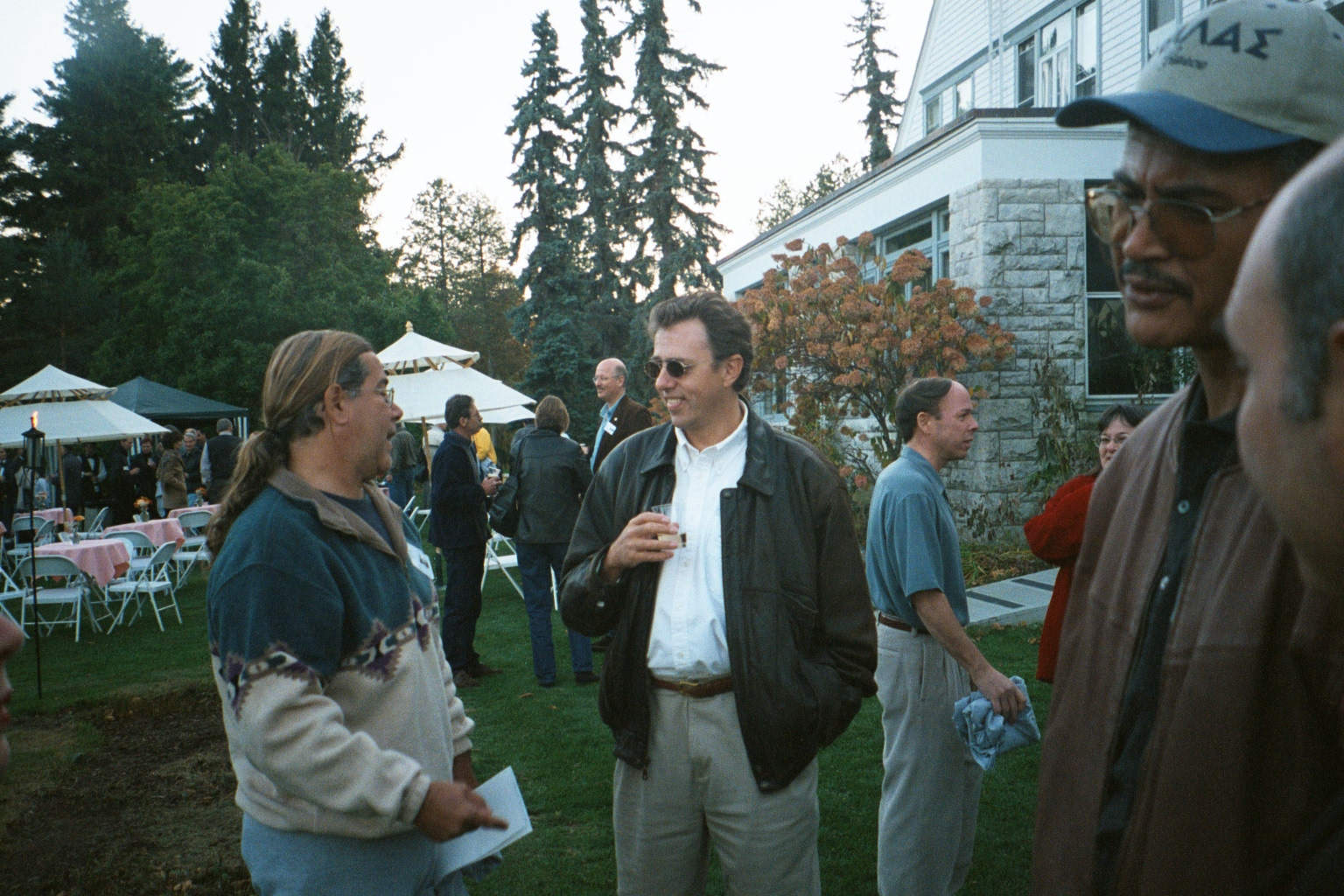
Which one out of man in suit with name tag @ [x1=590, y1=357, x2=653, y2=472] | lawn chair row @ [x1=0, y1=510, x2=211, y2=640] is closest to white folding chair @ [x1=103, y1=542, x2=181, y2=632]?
lawn chair row @ [x1=0, y1=510, x2=211, y2=640]

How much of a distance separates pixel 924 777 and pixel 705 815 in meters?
1.18

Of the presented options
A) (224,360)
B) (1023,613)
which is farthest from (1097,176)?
(224,360)

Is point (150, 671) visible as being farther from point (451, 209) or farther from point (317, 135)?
point (451, 209)

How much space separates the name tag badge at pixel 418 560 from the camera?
2766 millimetres

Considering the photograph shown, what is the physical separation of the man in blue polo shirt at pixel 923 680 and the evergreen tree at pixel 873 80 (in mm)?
36129

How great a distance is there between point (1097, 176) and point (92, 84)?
5256cm

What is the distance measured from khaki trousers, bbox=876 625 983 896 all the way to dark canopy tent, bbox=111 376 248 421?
22963 mm

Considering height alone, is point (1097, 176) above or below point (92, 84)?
below

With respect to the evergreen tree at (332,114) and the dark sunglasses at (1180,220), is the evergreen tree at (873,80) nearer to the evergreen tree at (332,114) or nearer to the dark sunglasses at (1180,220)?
the evergreen tree at (332,114)

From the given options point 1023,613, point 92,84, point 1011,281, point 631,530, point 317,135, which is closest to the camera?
point 631,530

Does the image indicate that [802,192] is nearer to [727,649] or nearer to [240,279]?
[240,279]

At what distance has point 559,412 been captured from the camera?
871 centimetres

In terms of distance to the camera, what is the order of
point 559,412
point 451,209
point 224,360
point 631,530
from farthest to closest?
point 451,209 → point 224,360 → point 559,412 → point 631,530

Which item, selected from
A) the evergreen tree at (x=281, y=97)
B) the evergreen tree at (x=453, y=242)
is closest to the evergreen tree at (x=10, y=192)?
the evergreen tree at (x=281, y=97)
